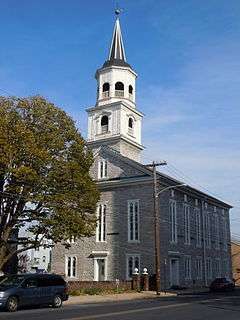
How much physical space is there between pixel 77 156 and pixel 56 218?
4956 mm

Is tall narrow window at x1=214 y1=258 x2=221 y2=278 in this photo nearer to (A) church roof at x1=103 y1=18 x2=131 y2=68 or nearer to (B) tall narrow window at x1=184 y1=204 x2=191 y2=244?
(B) tall narrow window at x1=184 y1=204 x2=191 y2=244

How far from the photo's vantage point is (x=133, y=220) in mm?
49625

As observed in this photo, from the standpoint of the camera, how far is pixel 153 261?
4716 cm

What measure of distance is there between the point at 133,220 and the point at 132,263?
409 cm

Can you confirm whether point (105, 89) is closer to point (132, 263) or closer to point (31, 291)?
point (132, 263)

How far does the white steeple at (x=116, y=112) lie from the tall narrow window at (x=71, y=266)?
12.0 metres

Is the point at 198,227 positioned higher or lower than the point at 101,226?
higher

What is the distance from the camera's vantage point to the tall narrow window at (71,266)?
52.4m

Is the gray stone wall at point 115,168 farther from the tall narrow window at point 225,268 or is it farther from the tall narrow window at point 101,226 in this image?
the tall narrow window at point 225,268

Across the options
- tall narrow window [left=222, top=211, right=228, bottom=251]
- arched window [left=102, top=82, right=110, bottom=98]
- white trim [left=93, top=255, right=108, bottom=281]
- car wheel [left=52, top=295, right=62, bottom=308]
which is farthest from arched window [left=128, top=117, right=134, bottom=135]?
car wheel [left=52, top=295, right=62, bottom=308]

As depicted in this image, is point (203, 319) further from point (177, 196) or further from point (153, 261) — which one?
point (177, 196)

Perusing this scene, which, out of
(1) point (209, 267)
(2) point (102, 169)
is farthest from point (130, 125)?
(1) point (209, 267)

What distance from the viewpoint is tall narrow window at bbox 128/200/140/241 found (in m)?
49.3

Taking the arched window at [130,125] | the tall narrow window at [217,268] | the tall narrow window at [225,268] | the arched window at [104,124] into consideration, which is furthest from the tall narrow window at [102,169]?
the tall narrow window at [225,268]
